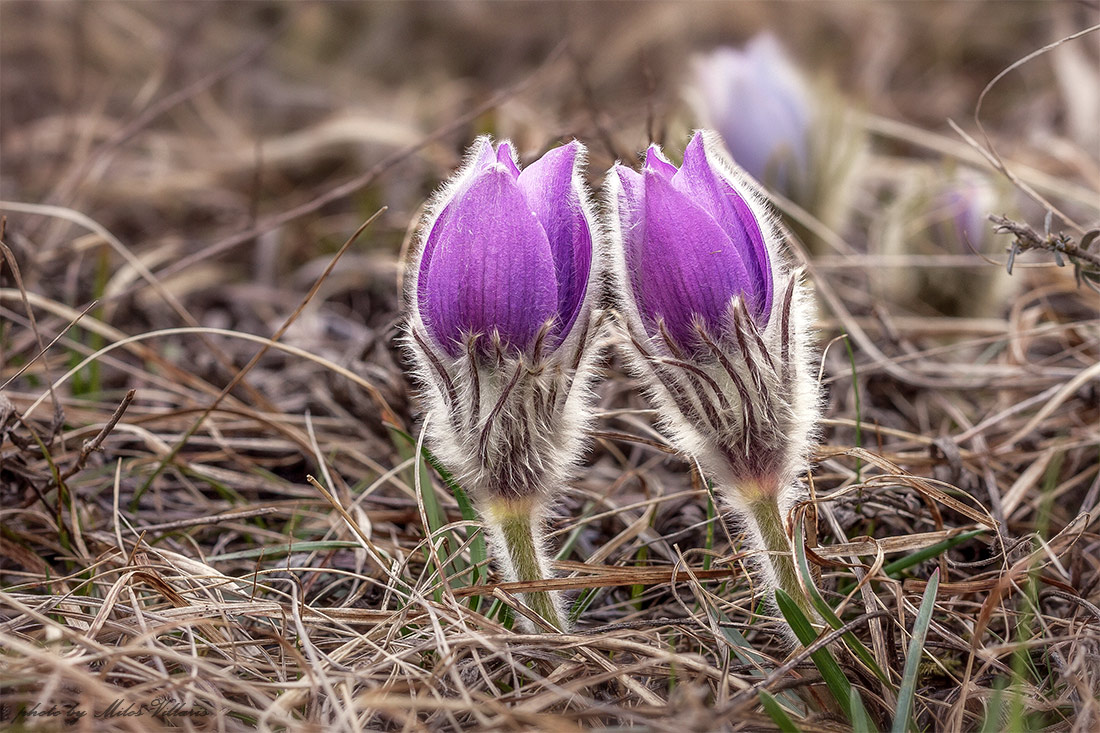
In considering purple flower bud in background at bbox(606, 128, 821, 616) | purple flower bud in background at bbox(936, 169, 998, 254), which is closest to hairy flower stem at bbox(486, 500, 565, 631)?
purple flower bud in background at bbox(606, 128, 821, 616)

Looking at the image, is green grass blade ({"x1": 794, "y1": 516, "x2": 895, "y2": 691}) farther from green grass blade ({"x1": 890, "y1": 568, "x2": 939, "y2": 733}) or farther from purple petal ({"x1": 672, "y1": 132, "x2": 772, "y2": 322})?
purple petal ({"x1": 672, "y1": 132, "x2": 772, "y2": 322})

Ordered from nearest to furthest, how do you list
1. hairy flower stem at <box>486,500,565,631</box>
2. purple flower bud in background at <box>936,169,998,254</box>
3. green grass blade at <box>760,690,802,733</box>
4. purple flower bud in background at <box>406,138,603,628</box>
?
green grass blade at <box>760,690,802,733</box>
purple flower bud in background at <box>406,138,603,628</box>
hairy flower stem at <box>486,500,565,631</box>
purple flower bud in background at <box>936,169,998,254</box>

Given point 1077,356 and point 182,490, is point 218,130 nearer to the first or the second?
point 182,490

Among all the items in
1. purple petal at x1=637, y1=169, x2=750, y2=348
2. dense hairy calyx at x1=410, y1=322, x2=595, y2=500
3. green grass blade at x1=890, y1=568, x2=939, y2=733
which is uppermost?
purple petal at x1=637, y1=169, x2=750, y2=348

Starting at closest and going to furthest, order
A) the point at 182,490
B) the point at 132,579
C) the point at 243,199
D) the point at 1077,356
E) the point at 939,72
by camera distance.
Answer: the point at 132,579
the point at 182,490
the point at 1077,356
the point at 243,199
the point at 939,72

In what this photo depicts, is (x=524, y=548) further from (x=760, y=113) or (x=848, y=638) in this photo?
(x=760, y=113)

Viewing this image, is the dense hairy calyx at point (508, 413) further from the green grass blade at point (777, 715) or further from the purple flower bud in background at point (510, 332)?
the green grass blade at point (777, 715)

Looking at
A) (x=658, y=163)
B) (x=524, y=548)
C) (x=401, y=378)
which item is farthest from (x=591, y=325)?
(x=401, y=378)

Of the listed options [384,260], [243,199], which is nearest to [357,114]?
[243,199]

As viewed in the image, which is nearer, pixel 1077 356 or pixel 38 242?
pixel 1077 356
